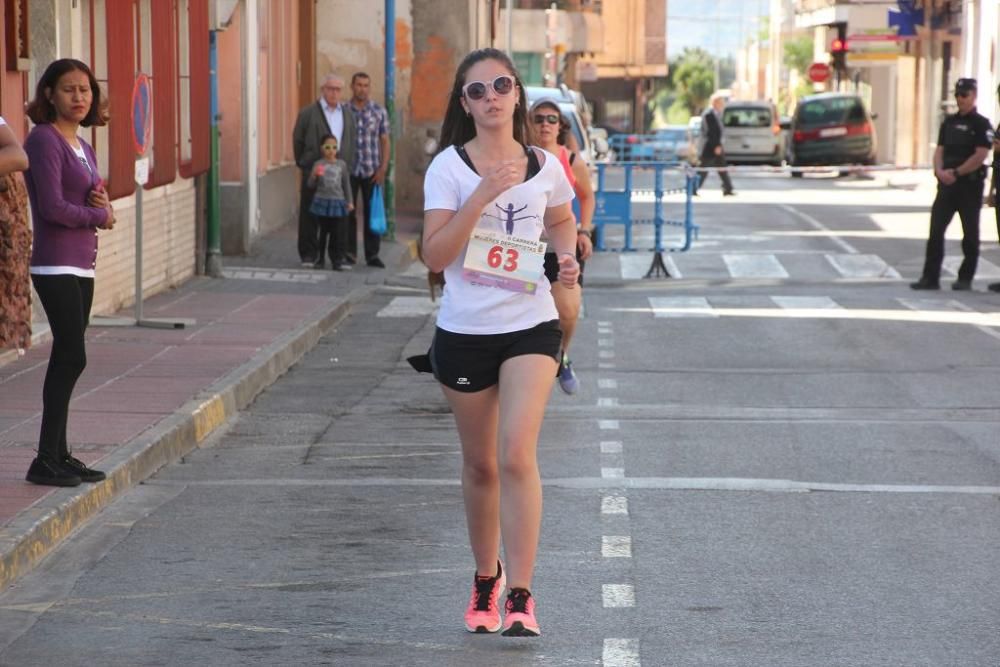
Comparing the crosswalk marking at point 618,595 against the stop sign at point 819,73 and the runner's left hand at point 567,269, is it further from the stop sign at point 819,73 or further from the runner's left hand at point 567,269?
the stop sign at point 819,73

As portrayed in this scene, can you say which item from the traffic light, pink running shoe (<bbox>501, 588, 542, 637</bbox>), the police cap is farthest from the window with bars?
the traffic light

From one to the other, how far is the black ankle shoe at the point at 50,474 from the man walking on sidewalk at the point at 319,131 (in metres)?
11.4

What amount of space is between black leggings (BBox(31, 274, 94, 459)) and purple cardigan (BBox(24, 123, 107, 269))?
89mm

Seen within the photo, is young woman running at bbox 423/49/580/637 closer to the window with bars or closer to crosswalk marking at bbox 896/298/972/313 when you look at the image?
the window with bars

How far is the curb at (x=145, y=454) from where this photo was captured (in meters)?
7.41

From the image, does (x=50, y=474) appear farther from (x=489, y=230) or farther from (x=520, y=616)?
(x=489, y=230)

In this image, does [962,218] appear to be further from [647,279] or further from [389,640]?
[389,640]

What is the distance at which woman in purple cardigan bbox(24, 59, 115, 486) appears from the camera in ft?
27.0

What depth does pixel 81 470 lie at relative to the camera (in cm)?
852

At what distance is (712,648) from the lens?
6.20m

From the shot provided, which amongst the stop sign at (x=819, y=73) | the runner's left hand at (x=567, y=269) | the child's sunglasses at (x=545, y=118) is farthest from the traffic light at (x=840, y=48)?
the runner's left hand at (x=567, y=269)

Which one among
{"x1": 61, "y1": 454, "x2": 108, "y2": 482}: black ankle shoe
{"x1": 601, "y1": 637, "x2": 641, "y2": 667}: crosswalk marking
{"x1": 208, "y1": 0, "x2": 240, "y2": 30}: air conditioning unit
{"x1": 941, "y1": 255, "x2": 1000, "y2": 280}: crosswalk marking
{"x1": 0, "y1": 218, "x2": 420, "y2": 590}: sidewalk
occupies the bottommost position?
{"x1": 941, "y1": 255, "x2": 1000, "y2": 280}: crosswalk marking

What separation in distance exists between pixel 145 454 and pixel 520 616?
3.55 metres

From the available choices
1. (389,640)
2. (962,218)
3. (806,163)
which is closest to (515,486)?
(389,640)
